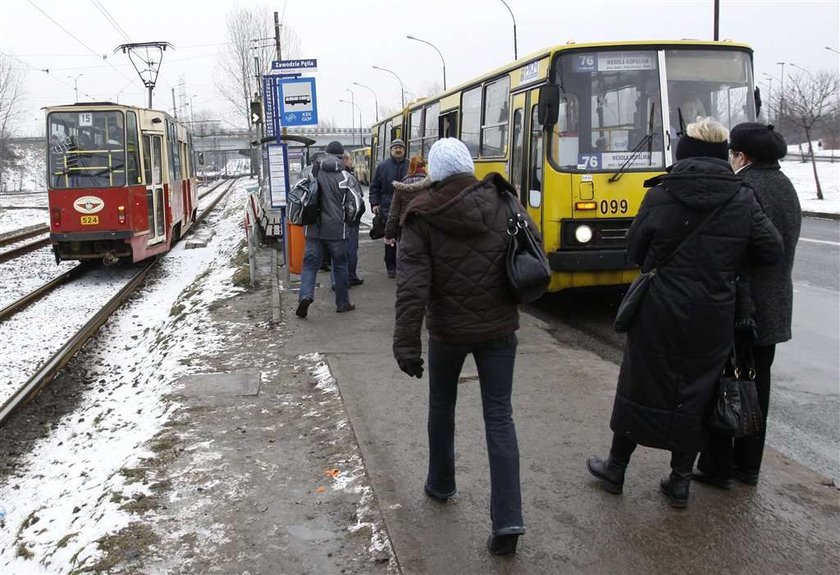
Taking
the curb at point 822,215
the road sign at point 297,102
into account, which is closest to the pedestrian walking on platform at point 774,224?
the road sign at point 297,102

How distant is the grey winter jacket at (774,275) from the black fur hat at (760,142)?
91 mm

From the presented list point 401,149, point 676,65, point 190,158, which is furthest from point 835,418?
point 190,158

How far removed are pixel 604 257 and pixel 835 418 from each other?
3004mm

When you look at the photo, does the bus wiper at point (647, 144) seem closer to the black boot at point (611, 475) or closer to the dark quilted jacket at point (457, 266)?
the black boot at point (611, 475)

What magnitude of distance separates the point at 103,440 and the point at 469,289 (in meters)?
4.01

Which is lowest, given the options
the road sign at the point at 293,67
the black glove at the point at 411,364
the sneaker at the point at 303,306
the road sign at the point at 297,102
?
the sneaker at the point at 303,306

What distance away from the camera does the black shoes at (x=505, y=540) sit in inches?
133

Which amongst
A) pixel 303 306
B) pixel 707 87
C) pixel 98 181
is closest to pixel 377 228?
pixel 303 306

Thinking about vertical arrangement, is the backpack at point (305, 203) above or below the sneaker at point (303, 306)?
above

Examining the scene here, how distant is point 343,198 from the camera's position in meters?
8.55

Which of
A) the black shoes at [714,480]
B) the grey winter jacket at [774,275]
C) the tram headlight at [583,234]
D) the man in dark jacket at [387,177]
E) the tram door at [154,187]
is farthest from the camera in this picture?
the tram door at [154,187]

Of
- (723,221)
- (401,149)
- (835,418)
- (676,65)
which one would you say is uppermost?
(676,65)

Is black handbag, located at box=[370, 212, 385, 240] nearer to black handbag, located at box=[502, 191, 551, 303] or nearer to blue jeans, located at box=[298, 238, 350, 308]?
blue jeans, located at box=[298, 238, 350, 308]

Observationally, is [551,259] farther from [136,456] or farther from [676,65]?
[136,456]
